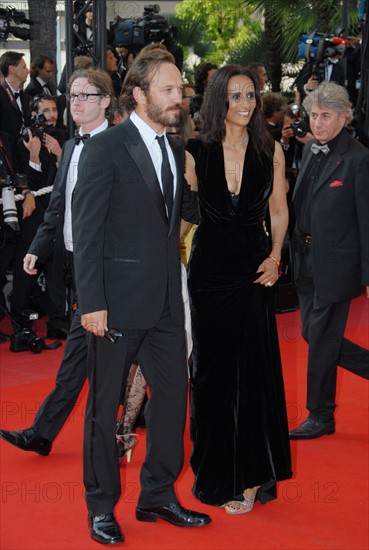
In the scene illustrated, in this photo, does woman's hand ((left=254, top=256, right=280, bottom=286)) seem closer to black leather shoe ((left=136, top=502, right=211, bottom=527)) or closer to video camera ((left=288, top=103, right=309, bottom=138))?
black leather shoe ((left=136, top=502, right=211, bottom=527))

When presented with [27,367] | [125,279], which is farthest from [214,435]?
[27,367]

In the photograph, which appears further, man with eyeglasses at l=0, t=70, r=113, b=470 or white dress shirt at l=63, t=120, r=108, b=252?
white dress shirt at l=63, t=120, r=108, b=252

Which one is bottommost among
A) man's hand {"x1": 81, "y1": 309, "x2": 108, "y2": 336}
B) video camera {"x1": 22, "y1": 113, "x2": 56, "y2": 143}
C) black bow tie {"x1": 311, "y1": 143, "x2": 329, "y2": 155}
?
man's hand {"x1": 81, "y1": 309, "x2": 108, "y2": 336}

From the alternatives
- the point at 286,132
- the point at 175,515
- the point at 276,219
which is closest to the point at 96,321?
the point at 175,515

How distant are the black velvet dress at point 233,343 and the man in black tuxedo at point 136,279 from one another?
25 cm

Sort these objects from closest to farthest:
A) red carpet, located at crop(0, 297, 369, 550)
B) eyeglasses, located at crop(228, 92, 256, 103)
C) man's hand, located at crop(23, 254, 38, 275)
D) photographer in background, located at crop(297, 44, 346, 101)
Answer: red carpet, located at crop(0, 297, 369, 550) → eyeglasses, located at crop(228, 92, 256, 103) → man's hand, located at crop(23, 254, 38, 275) → photographer in background, located at crop(297, 44, 346, 101)

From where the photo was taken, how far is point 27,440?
4.34 m

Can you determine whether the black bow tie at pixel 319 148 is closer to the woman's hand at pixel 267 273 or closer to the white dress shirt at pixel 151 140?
the woman's hand at pixel 267 273

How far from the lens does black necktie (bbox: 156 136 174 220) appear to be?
336cm

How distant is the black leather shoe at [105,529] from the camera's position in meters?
3.40

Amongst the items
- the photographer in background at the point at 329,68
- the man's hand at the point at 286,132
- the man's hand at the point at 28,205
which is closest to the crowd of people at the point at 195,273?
the man's hand at the point at 28,205

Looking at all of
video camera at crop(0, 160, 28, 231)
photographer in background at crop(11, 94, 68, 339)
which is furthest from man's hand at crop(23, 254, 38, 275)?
photographer in background at crop(11, 94, 68, 339)

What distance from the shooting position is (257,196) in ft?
12.2

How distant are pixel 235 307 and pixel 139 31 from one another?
5087mm
